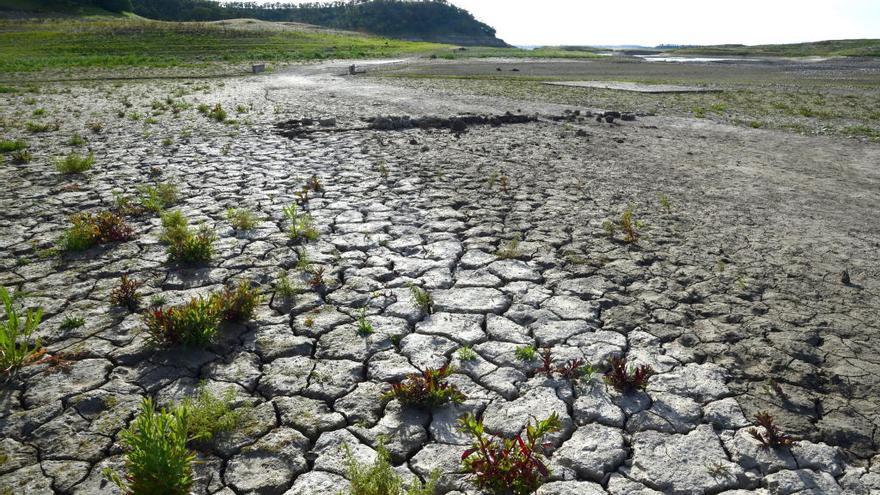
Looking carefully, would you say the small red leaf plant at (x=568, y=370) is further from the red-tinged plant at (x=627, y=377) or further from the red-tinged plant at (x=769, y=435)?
the red-tinged plant at (x=769, y=435)

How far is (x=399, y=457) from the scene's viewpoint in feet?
11.9

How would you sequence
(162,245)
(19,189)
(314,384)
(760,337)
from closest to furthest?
(314,384) < (760,337) < (162,245) < (19,189)

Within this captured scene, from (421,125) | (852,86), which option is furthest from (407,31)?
(421,125)

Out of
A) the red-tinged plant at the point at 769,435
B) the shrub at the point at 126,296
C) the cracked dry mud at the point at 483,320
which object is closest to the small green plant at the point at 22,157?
the cracked dry mud at the point at 483,320

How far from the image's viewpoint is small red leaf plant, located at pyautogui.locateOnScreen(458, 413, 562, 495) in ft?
10.8

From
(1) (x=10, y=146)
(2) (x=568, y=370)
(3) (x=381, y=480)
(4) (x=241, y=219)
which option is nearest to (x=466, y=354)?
(2) (x=568, y=370)

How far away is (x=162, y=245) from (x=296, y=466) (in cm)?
458

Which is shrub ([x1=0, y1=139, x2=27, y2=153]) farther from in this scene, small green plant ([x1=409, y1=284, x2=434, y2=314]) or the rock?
the rock

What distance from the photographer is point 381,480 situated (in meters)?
3.33

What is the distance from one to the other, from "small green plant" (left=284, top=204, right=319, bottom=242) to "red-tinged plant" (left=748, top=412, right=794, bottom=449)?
5.42m

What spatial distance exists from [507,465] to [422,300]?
2.50 metres

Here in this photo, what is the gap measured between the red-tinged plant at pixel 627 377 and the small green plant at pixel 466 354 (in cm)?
111

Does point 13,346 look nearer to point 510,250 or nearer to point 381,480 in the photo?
point 381,480

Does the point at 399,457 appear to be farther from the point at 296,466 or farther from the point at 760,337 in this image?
the point at 760,337
